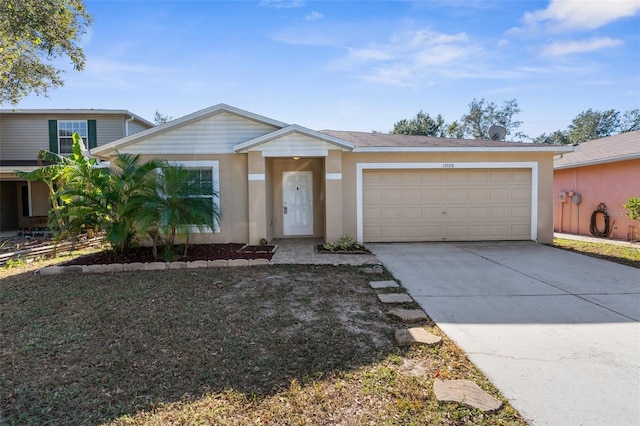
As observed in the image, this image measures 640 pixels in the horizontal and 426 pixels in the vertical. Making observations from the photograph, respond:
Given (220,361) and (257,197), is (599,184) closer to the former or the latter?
(257,197)

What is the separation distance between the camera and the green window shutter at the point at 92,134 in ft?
50.0

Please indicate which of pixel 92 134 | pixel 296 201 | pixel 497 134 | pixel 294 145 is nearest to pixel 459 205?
pixel 497 134

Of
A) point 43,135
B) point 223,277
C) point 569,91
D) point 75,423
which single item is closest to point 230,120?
point 223,277

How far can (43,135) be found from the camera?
15367mm

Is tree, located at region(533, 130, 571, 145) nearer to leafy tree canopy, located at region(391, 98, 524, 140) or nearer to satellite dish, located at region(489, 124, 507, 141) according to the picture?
leafy tree canopy, located at region(391, 98, 524, 140)

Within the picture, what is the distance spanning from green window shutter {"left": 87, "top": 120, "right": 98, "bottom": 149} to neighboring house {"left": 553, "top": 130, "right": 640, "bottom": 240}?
62.2ft

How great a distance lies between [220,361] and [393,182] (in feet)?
26.1

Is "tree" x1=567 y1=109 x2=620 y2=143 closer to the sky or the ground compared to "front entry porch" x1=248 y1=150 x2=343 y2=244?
closer to the sky

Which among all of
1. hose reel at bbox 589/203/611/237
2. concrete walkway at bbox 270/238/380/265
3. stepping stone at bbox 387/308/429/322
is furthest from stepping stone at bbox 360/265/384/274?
hose reel at bbox 589/203/611/237

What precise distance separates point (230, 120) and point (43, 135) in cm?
1128

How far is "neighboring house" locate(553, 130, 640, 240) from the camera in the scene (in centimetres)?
1162

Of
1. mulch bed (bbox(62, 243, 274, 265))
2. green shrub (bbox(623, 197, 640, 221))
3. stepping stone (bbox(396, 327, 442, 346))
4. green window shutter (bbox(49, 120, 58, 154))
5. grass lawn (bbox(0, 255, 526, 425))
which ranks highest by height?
green window shutter (bbox(49, 120, 58, 154))

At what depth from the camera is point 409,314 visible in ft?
14.5

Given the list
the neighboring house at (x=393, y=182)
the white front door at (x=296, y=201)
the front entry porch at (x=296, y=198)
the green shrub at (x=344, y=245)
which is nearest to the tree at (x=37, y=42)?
the neighboring house at (x=393, y=182)
